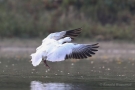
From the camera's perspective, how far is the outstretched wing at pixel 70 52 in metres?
12.2

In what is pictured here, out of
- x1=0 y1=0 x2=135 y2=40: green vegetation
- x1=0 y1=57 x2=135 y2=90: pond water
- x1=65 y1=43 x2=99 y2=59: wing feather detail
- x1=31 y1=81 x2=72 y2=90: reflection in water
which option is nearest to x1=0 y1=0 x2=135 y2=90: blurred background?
x1=0 y1=0 x2=135 y2=40: green vegetation

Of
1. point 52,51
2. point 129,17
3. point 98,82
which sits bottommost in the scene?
point 98,82

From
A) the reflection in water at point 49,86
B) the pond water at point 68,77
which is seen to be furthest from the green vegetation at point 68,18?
the reflection in water at point 49,86

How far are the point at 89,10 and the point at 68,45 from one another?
44.3 ft

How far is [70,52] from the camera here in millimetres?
12359

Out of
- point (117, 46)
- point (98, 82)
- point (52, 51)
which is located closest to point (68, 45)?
point (52, 51)

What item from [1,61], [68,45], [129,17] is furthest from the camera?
[129,17]

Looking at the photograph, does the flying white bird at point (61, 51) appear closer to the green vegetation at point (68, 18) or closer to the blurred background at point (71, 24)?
the blurred background at point (71, 24)

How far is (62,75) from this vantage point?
42.4 feet

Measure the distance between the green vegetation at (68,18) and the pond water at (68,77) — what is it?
334 inches

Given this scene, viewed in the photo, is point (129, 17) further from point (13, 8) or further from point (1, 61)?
point (1, 61)

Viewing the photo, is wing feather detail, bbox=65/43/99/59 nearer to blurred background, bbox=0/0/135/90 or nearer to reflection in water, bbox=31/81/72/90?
reflection in water, bbox=31/81/72/90

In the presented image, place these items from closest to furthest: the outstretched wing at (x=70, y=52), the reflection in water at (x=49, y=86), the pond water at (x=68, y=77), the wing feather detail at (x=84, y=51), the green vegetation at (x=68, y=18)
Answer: the reflection in water at (x=49, y=86) < the pond water at (x=68, y=77) < the outstretched wing at (x=70, y=52) < the wing feather detail at (x=84, y=51) < the green vegetation at (x=68, y=18)

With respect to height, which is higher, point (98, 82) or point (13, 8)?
point (13, 8)
